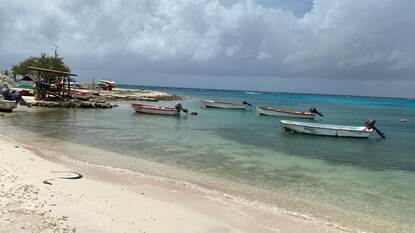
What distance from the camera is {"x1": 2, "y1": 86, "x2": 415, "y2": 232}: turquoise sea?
38.3 ft

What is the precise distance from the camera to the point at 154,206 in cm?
970

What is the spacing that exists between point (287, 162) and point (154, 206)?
10329mm

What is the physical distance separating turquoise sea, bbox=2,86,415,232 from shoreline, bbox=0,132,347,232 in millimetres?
1311

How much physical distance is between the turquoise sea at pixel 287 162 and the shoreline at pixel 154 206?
1.31 metres

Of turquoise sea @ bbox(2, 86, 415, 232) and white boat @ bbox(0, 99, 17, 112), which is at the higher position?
white boat @ bbox(0, 99, 17, 112)

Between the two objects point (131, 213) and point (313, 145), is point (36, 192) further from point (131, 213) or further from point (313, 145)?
point (313, 145)

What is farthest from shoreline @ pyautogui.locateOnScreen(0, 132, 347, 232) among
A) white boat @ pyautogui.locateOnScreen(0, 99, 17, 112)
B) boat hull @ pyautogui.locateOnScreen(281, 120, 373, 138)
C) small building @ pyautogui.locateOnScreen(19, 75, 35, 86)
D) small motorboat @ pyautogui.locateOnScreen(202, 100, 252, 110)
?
small building @ pyautogui.locateOnScreen(19, 75, 35, 86)

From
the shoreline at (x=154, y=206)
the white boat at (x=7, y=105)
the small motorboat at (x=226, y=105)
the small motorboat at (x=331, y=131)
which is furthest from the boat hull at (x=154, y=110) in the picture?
the shoreline at (x=154, y=206)

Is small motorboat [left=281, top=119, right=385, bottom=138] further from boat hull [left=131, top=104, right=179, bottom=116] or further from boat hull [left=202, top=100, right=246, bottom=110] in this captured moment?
boat hull [left=202, top=100, right=246, bottom=110]

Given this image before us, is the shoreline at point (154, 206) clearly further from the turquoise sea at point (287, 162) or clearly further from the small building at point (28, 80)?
the small building at point (28, 80)

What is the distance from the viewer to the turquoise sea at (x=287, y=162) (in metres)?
11.7

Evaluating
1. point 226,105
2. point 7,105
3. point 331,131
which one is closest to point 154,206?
point 331,131

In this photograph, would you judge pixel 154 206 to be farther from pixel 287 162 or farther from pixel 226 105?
pixel 226 105

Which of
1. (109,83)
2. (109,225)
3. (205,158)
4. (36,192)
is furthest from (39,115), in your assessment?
(109,83)
